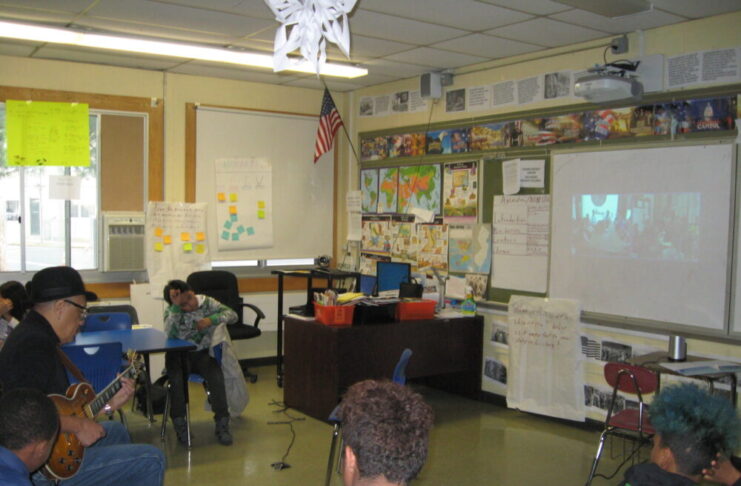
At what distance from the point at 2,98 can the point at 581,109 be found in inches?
184

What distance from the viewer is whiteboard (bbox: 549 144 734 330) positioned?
15.2 feet

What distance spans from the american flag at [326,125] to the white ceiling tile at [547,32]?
2.27 m

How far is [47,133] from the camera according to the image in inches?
245

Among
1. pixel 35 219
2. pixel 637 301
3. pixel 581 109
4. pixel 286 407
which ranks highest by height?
pixel 581 109

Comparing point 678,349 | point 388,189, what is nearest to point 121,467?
point 678,349

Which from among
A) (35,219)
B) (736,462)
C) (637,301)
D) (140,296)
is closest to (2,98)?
(35,219)


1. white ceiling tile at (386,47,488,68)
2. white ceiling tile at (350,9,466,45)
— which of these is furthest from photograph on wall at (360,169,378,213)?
white ceiling tile at (350,9,466,45)

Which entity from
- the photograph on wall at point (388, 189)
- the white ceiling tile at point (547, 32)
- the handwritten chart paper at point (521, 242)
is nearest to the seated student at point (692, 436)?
the white ceiling tile at point (547, 32)

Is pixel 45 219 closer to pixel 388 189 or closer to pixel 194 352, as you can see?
pixel 194 352

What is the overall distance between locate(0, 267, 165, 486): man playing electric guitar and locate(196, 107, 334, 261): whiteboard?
375cm

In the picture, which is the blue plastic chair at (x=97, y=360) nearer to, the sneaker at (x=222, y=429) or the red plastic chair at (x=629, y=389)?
the sneaker at (x=222, y=429)

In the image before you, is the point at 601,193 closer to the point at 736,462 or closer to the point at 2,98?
the point at 736,462

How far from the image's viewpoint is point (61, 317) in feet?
10.4

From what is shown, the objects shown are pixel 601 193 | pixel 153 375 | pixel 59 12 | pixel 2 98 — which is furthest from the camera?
pixel 153 375
